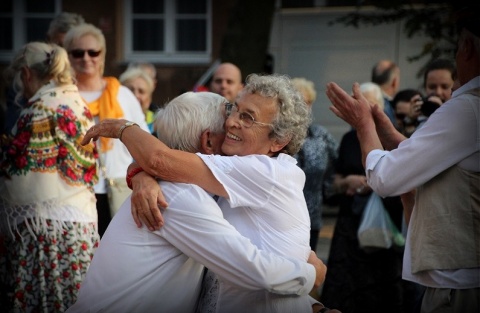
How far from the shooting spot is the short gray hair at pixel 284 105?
338cm

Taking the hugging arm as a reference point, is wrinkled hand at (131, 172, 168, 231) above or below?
below

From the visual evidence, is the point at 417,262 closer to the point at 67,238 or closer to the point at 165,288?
the point at 165,288

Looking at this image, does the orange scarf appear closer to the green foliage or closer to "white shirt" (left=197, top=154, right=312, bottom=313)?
"white shirt" (left=197, top=154, right=312, bottom=313)

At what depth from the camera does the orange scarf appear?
5766 mm

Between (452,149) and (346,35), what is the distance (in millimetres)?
11200

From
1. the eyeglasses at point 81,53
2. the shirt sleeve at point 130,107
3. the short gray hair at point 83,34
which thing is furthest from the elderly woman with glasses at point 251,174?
the short gray hair at point 83,34

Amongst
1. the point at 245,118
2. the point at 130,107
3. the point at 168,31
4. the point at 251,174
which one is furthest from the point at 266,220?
the point at 168,31

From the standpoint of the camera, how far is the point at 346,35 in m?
14.2

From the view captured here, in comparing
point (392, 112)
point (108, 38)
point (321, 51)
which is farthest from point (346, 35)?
point (392, 112)

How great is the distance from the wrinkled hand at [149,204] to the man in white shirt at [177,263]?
32 millimetres

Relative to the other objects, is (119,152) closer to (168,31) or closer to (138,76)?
(138,76)

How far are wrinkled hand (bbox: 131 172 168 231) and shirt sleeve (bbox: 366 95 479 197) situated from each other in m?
0.98

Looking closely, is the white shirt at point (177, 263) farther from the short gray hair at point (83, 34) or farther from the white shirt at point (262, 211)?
the short gray hair at point (83, 34)

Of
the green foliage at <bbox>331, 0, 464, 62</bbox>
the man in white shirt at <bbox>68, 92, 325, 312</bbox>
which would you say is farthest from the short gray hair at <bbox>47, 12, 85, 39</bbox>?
the green foliage at <bbox>331, 0, 464, 62</bbox>
